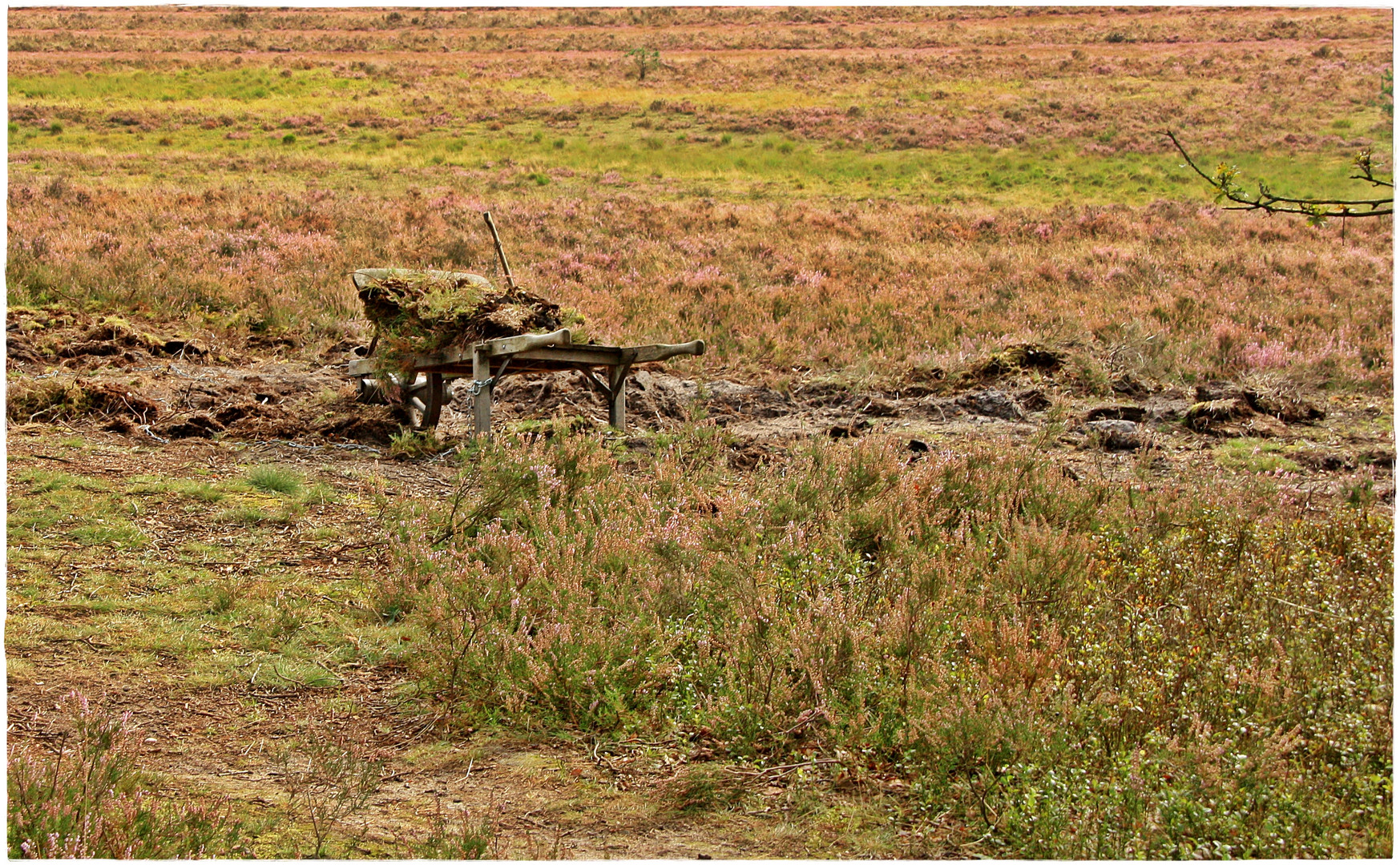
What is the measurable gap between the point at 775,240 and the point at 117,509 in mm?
14852

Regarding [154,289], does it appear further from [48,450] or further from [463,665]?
[463,665]

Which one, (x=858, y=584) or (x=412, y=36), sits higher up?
(x=412, y=36)

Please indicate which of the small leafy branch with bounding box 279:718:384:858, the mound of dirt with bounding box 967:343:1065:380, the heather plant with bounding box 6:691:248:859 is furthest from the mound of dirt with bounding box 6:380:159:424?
the mound of dirt with bounding box 967:343:1065:380

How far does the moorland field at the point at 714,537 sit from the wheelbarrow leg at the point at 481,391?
1.02ft

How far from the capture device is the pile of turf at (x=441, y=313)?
8.72 meters

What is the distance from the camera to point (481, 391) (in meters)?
8.40

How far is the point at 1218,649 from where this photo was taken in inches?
170

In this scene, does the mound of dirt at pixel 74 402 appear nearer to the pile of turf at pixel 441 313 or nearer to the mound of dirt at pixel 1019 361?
the pile of turf at pixel 441 313

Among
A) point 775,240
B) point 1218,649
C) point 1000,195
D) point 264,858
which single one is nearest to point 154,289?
point 775,240

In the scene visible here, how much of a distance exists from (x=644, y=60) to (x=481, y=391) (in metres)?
37.2

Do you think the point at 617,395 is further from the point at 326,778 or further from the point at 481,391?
the point at 326,778

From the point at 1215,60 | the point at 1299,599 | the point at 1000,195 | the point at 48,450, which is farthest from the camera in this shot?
the point at 1215,60

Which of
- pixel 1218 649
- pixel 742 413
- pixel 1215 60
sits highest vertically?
pixel 1215 60

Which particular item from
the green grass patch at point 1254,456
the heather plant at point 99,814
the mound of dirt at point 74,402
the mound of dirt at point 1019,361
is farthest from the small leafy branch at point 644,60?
the heather plant at point 99,814
